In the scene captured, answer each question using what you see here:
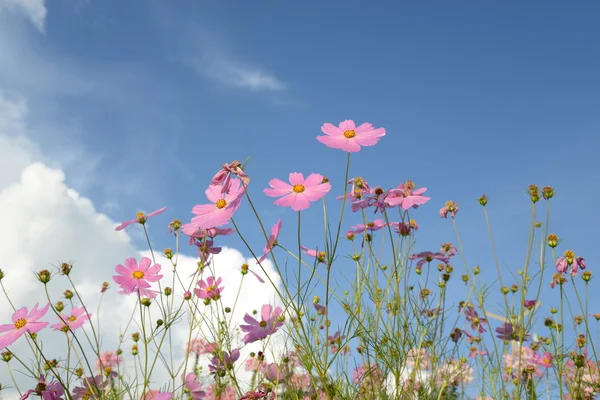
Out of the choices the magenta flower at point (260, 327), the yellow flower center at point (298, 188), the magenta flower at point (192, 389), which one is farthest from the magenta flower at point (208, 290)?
the yellow flower center at point (298, 188)

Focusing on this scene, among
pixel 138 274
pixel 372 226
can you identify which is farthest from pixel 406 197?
pixel 138 274

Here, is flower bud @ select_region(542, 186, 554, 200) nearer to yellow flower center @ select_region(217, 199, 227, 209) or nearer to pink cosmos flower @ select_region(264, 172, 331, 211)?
pink cosmos flower @ select_region(264, 172, 331, 211)

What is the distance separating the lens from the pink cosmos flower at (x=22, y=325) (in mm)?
1688

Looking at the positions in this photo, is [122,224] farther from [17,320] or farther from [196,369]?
[196,369]

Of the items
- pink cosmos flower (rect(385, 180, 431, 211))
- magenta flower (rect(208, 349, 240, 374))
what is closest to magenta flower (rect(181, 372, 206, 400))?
magenta flower (rect(208, 349, 240, 374))

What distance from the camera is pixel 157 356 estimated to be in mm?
2055

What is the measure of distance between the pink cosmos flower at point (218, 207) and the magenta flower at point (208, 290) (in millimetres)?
743

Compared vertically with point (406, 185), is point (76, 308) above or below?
below

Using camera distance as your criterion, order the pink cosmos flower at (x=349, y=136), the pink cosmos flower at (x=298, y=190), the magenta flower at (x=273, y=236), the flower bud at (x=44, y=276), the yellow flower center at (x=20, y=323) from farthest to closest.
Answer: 1. the flower bud at (x=44, y=276)
2. the yellow flower center at (x=20, y=323)
3. the magenta flower at (x=273, y=236)
4. the pink cosmos flower at (x=349, y=136)
5. the pink cosmos flower at (x=298, y=190)

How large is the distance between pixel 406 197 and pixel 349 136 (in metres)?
0.46

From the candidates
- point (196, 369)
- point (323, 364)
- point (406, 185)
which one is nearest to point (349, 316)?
point (323, 364)

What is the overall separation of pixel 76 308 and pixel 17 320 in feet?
2.26

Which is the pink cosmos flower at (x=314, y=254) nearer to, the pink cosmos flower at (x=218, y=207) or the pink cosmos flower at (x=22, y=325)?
the pink cosmos flower at (x=218, y=207)

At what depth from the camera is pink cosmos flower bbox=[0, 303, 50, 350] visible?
5.54 ft
